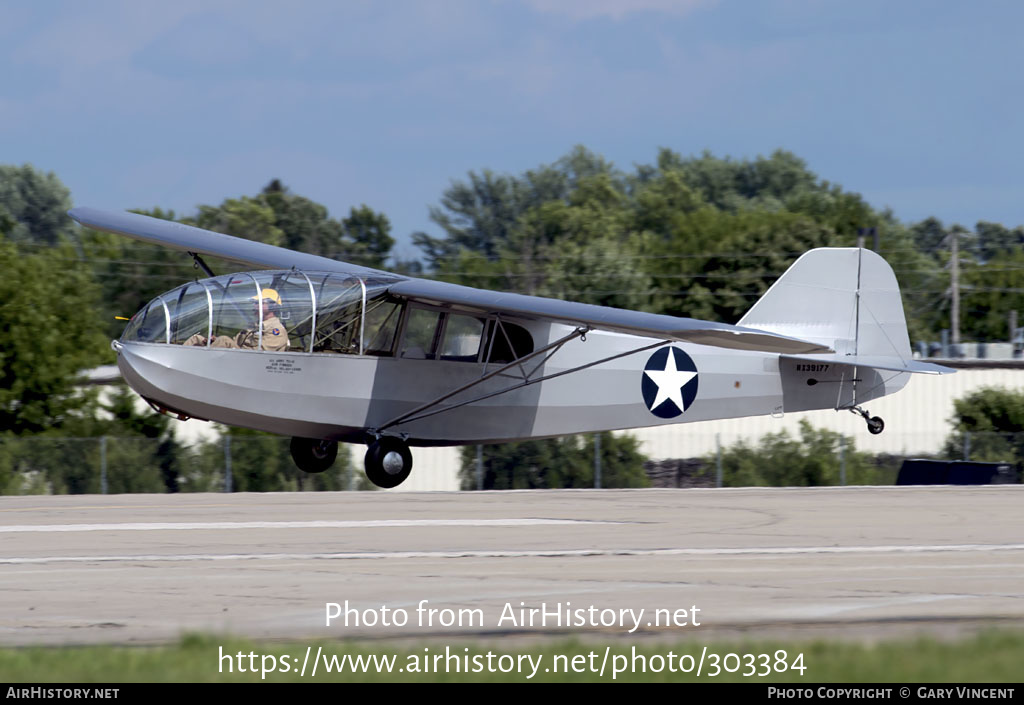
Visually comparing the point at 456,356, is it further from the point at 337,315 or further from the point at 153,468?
the point at 153,468

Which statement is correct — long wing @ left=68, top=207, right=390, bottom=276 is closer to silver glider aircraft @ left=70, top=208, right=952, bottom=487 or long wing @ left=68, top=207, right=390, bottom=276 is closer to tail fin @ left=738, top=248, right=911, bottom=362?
silver glider aircraft @ left=70, top=208, right=952, bottom=487

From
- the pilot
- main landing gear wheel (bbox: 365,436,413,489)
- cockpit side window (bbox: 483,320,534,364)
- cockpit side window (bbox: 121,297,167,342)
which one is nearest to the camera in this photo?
cockpit side window (bbox: 121,297,167,342)

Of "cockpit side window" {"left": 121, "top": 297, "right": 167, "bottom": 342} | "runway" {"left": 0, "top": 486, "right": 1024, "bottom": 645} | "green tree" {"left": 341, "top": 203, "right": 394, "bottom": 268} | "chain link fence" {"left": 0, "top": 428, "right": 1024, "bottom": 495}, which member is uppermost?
"green tree" {"left": 341, "top": 203, "right": 394, "bottom": 268}

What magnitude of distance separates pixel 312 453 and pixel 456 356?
9.93 ft

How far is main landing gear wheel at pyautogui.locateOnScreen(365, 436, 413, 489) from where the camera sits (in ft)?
69.2

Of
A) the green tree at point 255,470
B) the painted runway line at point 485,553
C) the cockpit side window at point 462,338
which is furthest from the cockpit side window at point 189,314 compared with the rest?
Result: the green tree at point 255,470

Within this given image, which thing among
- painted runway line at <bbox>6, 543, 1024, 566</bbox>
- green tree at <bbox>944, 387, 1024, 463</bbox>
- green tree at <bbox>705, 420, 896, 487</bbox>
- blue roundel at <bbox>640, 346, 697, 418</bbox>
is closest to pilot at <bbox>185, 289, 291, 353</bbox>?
painted runway line at <bbox>6, 543, 1024, 566</bbox>

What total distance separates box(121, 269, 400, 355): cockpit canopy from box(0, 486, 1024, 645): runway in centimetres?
261

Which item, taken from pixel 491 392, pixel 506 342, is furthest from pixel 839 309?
pixel 491 392

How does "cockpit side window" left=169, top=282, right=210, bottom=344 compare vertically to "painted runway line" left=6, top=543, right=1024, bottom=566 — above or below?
above

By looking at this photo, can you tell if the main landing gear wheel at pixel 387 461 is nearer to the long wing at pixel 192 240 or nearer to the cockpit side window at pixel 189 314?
the cockpit side window at pixel 189 314

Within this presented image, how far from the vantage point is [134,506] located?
20609 millimetres

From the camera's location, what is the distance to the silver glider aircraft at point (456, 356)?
63.0 ft
